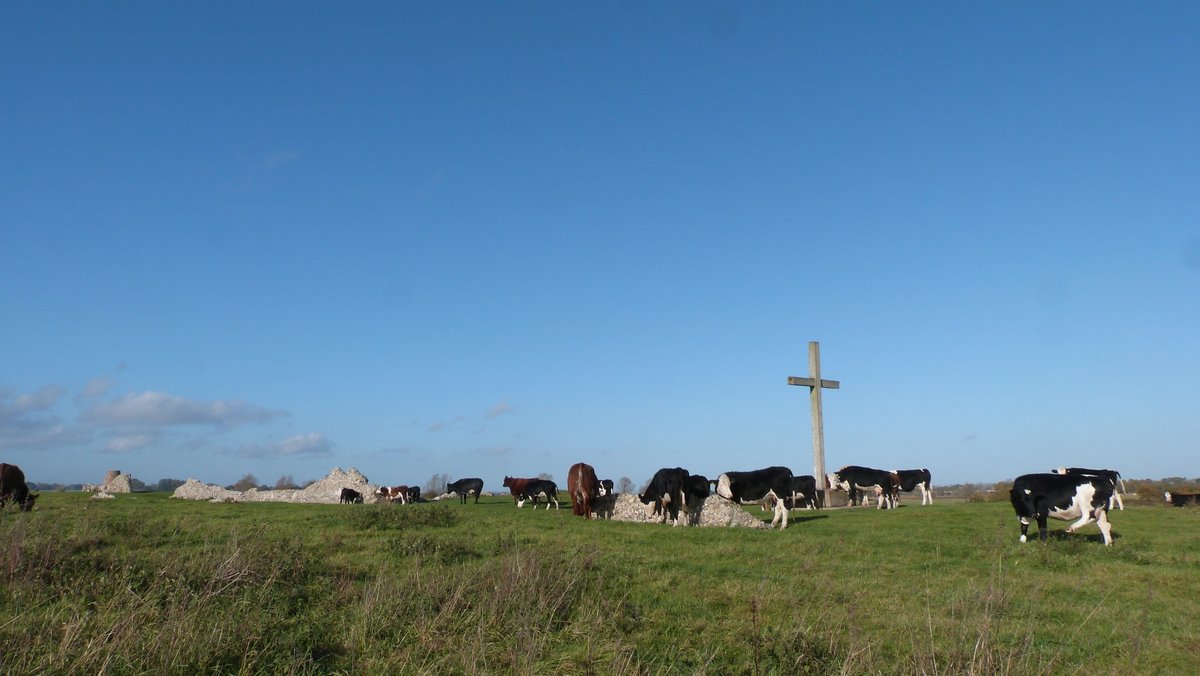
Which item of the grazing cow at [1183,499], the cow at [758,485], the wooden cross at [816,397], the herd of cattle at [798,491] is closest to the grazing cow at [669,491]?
the herd of cattle at [798,491]

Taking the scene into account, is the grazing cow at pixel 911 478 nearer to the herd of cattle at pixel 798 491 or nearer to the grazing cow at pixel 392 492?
the herd of cattle at pixel 798 491

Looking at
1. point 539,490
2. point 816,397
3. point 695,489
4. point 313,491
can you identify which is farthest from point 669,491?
point 313,491

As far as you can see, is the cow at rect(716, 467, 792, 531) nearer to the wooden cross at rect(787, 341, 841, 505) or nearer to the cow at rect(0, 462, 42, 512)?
the wooden cross at rect(787, 341, 841, 505)

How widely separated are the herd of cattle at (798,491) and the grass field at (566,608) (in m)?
2.30

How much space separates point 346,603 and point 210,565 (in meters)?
1.77

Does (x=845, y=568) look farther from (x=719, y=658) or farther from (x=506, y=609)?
(x=506, y=609)

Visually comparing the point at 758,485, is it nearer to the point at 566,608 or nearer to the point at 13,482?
the point at 566,608

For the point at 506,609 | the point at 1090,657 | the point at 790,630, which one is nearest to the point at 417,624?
the point at 506,609

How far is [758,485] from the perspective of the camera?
2205 centimetres

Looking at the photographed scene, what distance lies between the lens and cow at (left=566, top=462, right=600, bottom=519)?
81.0ft

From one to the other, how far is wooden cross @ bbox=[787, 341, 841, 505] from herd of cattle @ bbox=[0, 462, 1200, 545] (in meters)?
0.91

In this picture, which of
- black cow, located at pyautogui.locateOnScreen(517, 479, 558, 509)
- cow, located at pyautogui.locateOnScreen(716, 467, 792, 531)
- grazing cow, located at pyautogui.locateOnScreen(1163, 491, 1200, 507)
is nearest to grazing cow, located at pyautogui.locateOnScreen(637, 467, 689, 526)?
cow, located at pyautogui.locateOnScreen(716, 467, 792, 531)

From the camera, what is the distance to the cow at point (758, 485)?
21719 millimetres

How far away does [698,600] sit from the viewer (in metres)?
10.0
